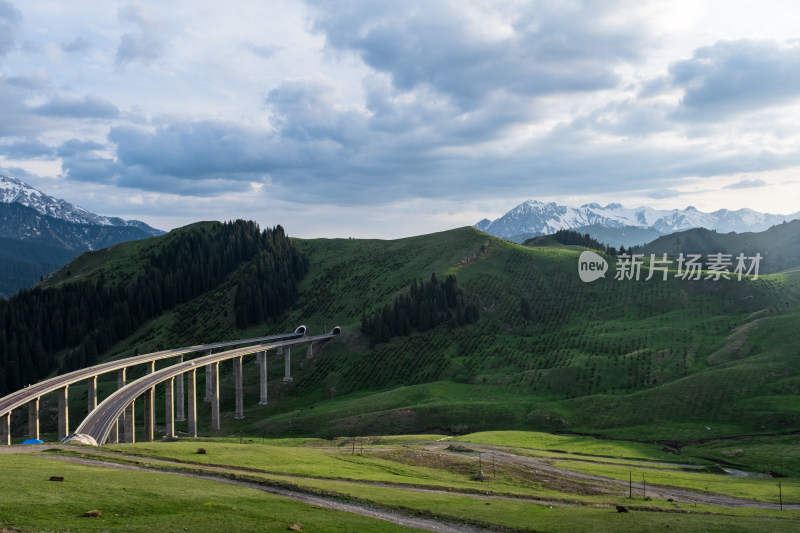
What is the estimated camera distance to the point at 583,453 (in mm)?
83562

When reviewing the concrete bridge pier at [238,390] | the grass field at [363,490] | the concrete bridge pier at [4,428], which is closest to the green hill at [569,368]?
the concrete bridge pier at [238,390]

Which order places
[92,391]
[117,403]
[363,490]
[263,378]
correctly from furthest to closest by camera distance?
[263,378]
[92,391]
[117,403]
[363,490]

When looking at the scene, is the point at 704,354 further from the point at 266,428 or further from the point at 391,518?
the point at 391,518

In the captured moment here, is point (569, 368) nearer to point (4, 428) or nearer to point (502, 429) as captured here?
point (502, 429)

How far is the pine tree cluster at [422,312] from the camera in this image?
173 metres

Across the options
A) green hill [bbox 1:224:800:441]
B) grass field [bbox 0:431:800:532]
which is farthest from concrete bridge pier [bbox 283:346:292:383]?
grass field [bbox 0:431:800:532]

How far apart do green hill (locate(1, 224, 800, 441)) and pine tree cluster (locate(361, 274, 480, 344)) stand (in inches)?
86.1

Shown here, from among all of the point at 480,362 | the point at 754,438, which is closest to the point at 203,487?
the point at 754,438

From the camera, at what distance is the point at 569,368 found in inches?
5138

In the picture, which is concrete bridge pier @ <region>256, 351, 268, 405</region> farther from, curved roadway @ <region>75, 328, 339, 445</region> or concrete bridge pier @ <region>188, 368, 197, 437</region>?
concrete bridge pier @ <region>188, 368, 197, 437</region>

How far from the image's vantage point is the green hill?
10444cm

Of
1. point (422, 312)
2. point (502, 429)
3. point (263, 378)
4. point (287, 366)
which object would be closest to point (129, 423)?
point (263, 378)

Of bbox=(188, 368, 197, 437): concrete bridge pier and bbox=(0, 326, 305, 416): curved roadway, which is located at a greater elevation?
bbox=(0, 326, 305, 416): curved roadway

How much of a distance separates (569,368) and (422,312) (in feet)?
183
